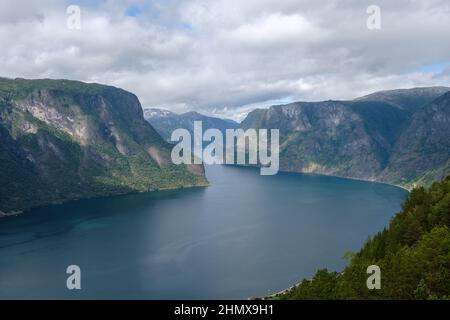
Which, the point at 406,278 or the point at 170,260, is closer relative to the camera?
the point at 406,278

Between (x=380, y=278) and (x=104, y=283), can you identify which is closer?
(x=380, y=278)

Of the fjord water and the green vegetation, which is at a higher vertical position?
the green vegetation

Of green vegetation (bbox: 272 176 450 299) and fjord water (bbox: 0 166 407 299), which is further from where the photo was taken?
fjord water (bbox: 0 166 407 299)

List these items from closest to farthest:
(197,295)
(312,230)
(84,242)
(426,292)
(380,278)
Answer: (426,292) → (380,278) → (197,295) → (84,242) → (312,230)

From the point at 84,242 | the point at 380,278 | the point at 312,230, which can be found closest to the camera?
the point at 380,278

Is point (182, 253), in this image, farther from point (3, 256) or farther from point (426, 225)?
point (426, 225)

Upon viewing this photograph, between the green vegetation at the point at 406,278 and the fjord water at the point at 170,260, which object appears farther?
the fjord water at the point at 170,260

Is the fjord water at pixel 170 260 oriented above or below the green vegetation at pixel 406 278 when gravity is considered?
below

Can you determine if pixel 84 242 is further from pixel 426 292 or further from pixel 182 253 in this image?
pixel 426 292

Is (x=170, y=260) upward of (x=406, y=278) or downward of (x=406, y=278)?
downward
